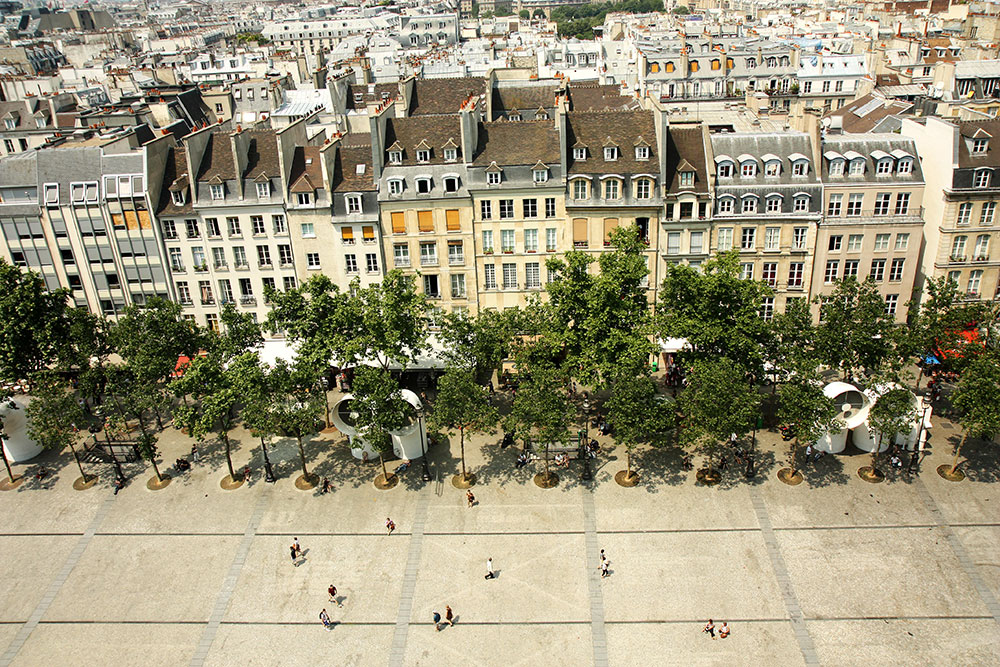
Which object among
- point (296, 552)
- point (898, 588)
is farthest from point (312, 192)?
point (898, 588)

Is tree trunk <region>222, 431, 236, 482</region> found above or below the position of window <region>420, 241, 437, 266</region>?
below

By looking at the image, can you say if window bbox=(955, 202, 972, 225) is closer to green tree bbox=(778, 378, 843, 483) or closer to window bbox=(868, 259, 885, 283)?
window bbox=(868, 259, 885, 283)

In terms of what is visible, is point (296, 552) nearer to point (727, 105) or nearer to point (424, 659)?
point (424, 659)

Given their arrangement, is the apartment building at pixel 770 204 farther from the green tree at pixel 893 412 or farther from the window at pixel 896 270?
the green tree at pixel 893 412

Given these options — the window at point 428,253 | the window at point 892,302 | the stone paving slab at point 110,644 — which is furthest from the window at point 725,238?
the stone paving slab at point 110,644

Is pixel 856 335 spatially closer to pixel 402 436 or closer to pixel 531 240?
pixel 531 240

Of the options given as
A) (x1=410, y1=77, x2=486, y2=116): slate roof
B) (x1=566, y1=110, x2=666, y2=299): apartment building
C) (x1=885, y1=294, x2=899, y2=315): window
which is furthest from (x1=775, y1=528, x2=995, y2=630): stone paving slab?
(x1=410, y1=77, x2=486, y2=116): slate roof
